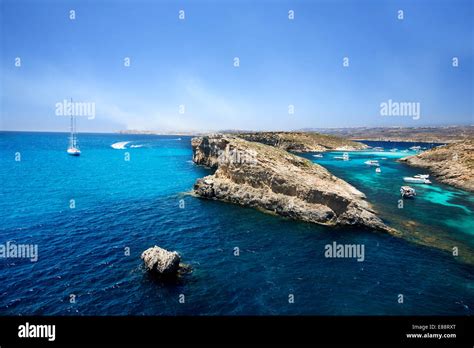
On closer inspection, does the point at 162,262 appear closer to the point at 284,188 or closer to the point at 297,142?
the point at 284,188

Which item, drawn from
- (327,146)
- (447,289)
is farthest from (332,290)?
(327,146)
